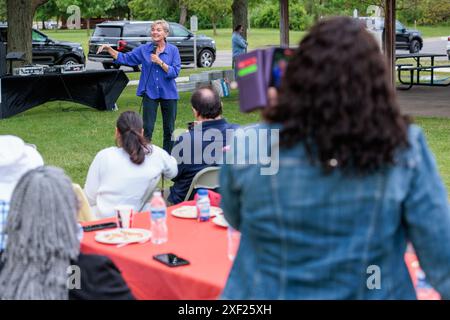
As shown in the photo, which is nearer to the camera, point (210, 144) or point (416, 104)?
point (210, 144)

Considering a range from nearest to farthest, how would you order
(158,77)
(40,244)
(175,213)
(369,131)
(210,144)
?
(369,131), (40,244), (175,213), (210,144), (158,77)

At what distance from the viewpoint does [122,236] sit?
3994 mm

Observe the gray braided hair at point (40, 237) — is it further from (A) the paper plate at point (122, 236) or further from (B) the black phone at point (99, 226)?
(B) the black phone at point (99, 226)

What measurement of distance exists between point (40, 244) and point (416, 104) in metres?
13.2

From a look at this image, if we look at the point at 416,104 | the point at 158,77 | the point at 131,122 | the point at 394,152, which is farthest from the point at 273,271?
the point at 416,104

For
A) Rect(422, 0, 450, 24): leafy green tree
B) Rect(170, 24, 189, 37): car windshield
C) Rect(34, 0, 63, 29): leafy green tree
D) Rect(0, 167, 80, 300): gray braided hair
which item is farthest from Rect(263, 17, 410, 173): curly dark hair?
Rect(34, 0, 63, 29): leafy green tree

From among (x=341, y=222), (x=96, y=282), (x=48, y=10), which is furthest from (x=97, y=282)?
(x=48, y=10)

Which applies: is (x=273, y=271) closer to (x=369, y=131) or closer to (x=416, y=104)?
(x=369, y=131)

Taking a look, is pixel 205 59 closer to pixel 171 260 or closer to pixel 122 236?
pixel 122 236

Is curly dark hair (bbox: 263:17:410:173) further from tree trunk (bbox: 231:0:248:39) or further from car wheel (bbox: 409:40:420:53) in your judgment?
car wheel (bbox: 409:40:420:53)

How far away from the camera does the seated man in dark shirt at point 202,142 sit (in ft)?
18.3

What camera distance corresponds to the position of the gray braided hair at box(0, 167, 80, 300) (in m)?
2.91

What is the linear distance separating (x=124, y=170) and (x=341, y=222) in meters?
3.00

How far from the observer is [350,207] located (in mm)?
2102
